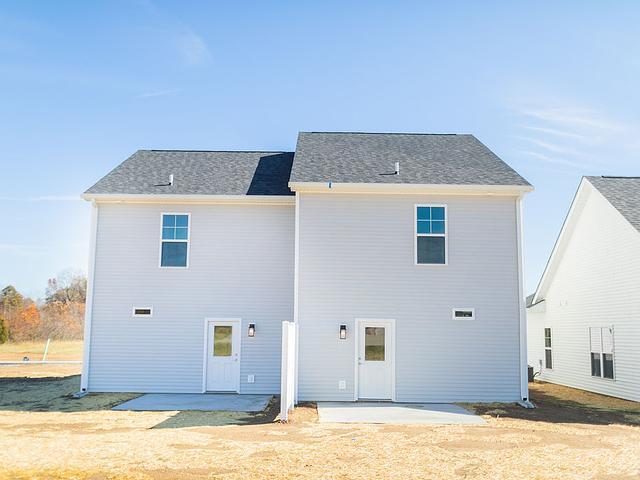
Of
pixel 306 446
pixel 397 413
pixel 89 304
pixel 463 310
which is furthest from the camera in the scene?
pixel 89 304

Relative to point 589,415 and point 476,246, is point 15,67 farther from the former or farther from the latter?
point 589,415

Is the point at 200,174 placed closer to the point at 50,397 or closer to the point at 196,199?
the point at 196,199

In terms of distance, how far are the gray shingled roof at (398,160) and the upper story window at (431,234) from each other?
28.4 inches

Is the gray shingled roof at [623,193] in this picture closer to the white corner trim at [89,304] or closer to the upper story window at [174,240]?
the upper story window at [174,240]

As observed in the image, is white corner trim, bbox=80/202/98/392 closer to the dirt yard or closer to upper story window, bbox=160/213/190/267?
upper story window, bbox=160/213/190/267

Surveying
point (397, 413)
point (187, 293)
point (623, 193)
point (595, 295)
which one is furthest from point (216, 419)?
point (623, 193)

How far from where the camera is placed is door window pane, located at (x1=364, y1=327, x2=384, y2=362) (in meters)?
13.5

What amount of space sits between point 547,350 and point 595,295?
4185 mm

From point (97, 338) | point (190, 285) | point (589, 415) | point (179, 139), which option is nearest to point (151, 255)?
point (190, 285)

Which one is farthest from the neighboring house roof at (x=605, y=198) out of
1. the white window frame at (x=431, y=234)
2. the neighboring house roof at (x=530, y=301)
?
the white window frame at (x=431, y=234)

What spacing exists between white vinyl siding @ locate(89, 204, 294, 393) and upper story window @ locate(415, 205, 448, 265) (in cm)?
342

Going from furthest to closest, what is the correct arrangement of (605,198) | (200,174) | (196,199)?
(200,174), (605,198), (196,199)

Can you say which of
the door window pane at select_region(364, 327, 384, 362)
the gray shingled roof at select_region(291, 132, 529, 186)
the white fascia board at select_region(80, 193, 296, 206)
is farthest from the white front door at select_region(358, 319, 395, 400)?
the white fascia board at select_region(80, 193, 296, 206)

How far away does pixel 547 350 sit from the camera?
785 inches
